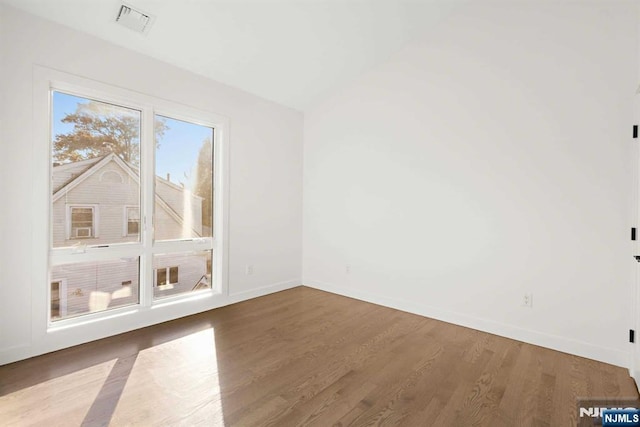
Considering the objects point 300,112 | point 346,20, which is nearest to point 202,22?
point 346,20

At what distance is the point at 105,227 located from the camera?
9.91 ft

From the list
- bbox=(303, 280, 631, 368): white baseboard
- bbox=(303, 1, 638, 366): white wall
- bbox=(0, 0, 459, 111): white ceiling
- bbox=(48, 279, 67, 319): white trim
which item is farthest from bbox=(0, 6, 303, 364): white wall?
bbox=(303, 280, 631, 368): white baseboard

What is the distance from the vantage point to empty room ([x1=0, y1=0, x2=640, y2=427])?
2188 mm

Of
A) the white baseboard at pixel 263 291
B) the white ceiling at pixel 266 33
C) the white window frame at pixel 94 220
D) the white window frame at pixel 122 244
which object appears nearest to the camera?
the white window frame at pixel 122 244

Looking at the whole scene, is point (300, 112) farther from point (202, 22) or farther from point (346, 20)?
point (202, 22)

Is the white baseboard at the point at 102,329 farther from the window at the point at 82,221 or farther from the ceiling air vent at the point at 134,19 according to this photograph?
the ceiling air vent at the point at 134,19

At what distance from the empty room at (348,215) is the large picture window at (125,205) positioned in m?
0.02

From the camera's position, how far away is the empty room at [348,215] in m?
2.19

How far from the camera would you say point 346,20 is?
333cm

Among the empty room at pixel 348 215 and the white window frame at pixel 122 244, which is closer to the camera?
the empty room at pixel 348 215

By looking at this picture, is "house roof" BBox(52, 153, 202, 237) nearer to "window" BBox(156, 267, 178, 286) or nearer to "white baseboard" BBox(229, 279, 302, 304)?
"window" BBox(156, 267, 178, 286)

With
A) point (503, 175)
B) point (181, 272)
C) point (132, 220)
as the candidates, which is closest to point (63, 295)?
point (132, 220)

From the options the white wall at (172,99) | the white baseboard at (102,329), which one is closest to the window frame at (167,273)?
the white baseboard at (102,329)

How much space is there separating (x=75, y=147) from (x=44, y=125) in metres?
0.29
